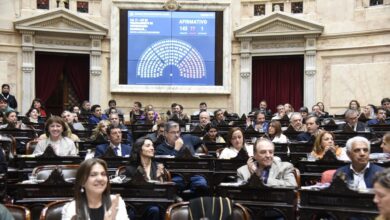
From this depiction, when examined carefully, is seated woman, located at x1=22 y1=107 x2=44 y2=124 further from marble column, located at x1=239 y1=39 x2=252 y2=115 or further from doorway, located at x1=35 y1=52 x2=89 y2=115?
marble column, located at x1=239 y1=39 x2=252 y2=115

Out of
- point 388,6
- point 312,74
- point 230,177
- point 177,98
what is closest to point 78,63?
point 177,98

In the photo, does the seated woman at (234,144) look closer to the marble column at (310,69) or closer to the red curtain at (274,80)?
the marble column at (310,69)

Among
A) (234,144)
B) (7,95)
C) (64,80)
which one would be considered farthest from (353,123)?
(64,80)

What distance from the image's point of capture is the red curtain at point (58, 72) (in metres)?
18.3

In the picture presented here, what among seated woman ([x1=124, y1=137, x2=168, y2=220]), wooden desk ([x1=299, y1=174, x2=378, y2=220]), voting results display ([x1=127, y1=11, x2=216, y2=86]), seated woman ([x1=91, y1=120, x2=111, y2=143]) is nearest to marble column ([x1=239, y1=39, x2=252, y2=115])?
voting results display ([x1=127, y1=11, x2=216, y2=86])

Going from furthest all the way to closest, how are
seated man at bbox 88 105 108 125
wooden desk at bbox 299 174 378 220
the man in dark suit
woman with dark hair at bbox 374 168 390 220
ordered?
the man in dark suit, seated man at bbox 88 105 108 125, wooden desk at bbox 299 174 378 220, woman with dark hair at bbox 374 168 390 220

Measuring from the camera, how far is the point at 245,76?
18.4 m

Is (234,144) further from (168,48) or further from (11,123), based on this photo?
(168,48)

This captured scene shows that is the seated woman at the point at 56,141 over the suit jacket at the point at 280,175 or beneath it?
over

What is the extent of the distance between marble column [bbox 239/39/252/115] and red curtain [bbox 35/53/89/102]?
469cm

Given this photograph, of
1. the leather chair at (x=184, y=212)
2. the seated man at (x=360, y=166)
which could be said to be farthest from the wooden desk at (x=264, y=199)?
the seated man at (x=360, y=166)

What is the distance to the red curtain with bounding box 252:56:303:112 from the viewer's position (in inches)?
736

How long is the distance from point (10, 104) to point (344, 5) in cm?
949

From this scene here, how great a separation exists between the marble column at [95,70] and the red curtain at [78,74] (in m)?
0.67
